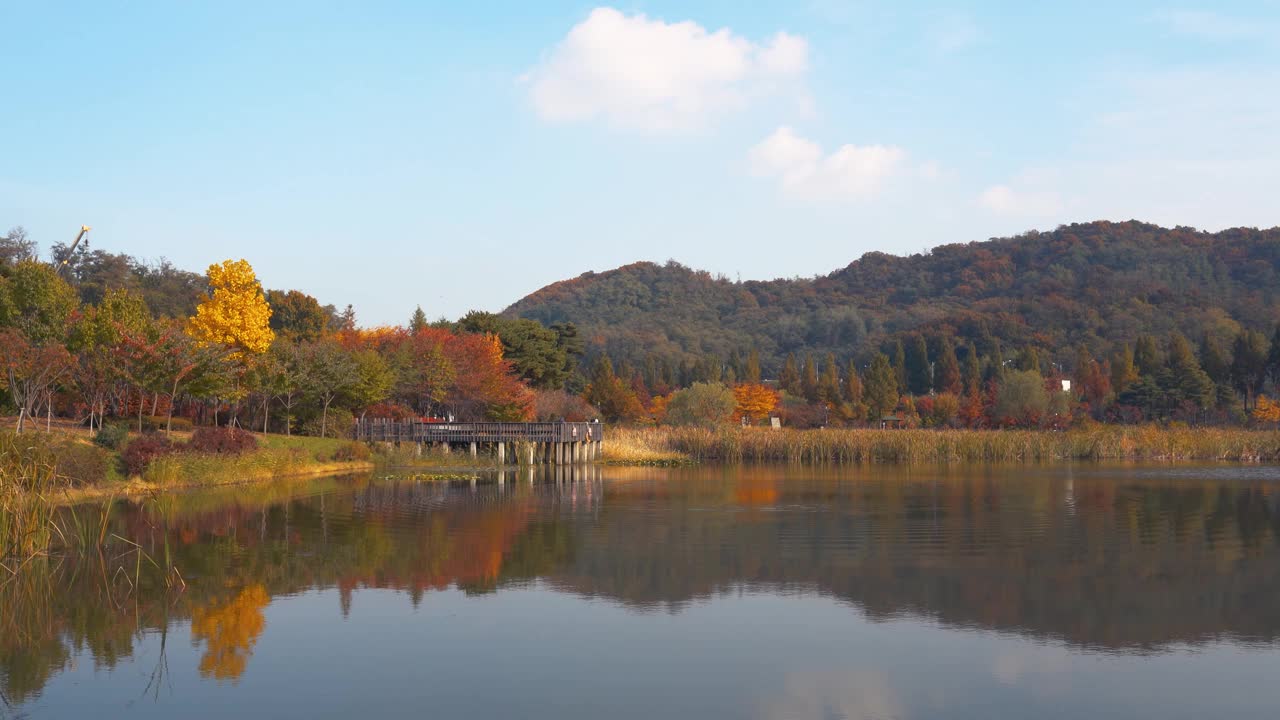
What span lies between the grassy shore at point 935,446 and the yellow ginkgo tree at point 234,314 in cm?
1883

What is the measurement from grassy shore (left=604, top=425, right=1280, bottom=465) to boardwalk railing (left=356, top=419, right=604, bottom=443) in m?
4.36

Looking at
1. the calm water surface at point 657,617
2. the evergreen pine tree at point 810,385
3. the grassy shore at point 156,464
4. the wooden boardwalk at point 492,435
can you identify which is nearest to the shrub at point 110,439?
the grassy shore at point 156,464

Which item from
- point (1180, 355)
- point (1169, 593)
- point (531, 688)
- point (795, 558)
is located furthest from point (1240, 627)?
point (1180, 355)

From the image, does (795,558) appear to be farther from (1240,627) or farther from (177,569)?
(177,569)

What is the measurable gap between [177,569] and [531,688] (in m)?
9.85

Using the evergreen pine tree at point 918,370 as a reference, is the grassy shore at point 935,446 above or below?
below

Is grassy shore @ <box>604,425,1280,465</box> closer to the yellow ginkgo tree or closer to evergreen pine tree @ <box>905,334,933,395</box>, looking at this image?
the yellow ginkgo tree

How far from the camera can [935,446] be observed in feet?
187

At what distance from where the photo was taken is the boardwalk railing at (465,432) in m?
54.9

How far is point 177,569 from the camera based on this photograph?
1905cm

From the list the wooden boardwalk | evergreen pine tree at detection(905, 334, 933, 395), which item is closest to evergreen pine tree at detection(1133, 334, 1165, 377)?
evergreen pine tree at detection(905, 334, 933, 395)

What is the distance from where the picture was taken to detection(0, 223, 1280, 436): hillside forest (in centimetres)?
4419

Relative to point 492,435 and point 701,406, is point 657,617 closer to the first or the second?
point 492,435

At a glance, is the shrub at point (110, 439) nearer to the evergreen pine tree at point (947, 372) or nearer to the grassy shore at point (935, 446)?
the grassy shore at point (935, 446)
